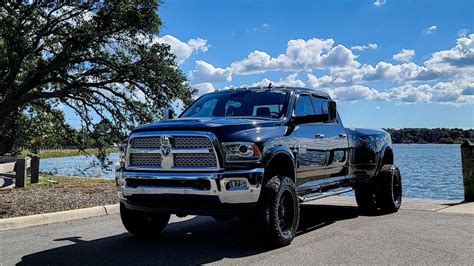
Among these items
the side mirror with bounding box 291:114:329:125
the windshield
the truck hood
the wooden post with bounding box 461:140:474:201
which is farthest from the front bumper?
the wooden post with bounding box 461:140:474:201

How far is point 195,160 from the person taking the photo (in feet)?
19.1

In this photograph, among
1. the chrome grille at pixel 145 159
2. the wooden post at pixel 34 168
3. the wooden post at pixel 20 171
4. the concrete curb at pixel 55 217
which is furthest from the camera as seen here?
the wooden post at pixel 34 168

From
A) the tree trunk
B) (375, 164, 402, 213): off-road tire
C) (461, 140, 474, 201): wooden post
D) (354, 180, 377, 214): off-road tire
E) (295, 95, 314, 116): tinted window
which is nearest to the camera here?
(295, 95, 314, 116): tinted window

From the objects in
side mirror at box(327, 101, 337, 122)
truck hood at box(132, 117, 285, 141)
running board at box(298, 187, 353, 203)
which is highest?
side mirror at box(327, 101, 337, 122)

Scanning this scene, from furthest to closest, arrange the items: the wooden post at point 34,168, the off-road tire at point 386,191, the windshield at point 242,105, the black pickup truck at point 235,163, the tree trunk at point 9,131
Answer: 1. the tree trunk at point 9,131
2. the wooden post at point 34,168
3. the off-road tire at point 386,191
4. the windshield at point 242,105
5. the black pickup truck at point 235,163

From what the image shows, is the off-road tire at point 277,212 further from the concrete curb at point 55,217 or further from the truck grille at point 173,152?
the concrete curb at point 55,217

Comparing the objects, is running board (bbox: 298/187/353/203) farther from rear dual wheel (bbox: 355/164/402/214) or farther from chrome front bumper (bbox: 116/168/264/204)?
chrome front bumper (bbox: 116/168/264/204)

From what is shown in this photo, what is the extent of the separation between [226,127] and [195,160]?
1.73 feet

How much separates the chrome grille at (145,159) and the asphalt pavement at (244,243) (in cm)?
106

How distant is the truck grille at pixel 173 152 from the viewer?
5.73m

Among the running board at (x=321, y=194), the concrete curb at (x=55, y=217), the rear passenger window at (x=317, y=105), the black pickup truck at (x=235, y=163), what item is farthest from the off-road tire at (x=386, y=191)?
the concrete curb at (x=55, y=217)

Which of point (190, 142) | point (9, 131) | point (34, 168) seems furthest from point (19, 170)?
point (190, 142)

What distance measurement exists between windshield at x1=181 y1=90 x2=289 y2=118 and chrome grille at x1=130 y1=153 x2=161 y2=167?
150 cm

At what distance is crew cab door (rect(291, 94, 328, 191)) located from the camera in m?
6.84
